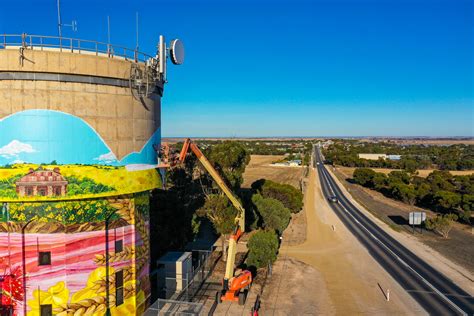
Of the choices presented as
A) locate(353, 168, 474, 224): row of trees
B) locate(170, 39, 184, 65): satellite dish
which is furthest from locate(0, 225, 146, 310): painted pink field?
locate(353, 168, 474, 224): row of trees

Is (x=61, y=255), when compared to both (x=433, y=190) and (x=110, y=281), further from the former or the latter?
(x=433, y=190)

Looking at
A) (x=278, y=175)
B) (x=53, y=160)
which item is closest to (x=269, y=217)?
(x=53, y=160)

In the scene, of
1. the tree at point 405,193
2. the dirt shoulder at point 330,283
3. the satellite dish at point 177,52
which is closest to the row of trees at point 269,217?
the dirt shoulder at point 330,283

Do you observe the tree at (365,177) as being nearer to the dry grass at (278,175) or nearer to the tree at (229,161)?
the dry grass at (278,175)

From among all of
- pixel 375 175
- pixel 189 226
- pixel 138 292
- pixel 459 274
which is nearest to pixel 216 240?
pixel 189 226

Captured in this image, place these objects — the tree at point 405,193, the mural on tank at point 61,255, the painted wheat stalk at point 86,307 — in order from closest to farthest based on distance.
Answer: the mural on tank at point 61,255 → the painted wheat stalk at point 86,307 → the tree at point 405,193
